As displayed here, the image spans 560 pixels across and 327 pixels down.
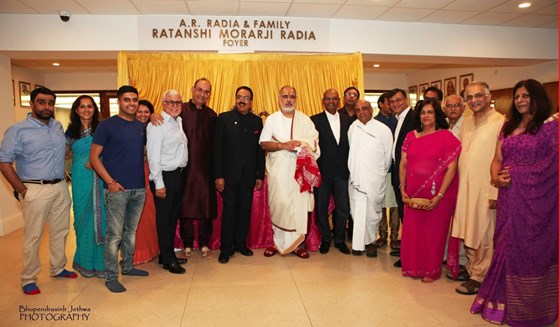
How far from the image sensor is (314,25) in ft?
18.4

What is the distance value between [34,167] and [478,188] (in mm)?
3624

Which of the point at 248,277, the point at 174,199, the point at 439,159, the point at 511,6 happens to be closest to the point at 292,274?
the point at 248,277

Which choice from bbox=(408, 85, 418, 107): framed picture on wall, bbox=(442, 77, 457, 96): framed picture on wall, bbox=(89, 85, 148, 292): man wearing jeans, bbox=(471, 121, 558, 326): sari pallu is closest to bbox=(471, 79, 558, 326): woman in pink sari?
bbox=(471, 121, 558, 326): sari pallu

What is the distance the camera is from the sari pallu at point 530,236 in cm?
246

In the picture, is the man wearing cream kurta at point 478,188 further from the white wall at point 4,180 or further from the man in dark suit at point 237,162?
the white wall at point 4,180

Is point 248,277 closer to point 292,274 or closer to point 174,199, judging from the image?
point 292,274

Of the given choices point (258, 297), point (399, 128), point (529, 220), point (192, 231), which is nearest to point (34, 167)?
point (192, 231)

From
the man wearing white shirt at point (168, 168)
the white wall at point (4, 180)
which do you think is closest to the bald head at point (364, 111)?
the man wearing white shirt at point (168, 168)

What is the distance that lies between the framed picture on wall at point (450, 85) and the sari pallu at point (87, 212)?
28.3 ft

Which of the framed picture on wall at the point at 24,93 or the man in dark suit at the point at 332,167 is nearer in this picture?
the man in dark suit at the point at 332,167

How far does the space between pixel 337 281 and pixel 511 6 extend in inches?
180

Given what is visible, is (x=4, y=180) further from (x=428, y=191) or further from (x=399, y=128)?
(x=428, y=191)

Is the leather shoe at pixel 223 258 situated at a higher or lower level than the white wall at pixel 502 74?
lower

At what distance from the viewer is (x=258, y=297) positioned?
3.04 meters
